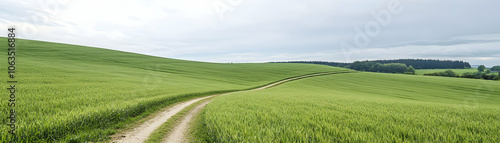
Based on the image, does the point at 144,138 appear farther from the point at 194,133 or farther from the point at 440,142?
the point at 440,142

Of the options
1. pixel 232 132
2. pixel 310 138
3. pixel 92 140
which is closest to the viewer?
pixel 310 138

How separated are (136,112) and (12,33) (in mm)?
7094

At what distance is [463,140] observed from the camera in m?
4.72

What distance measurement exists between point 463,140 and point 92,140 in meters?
11.2

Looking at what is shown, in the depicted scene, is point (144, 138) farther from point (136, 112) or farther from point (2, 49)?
point (2, 49)

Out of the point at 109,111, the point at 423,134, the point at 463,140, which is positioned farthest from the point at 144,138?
the point at 463,140

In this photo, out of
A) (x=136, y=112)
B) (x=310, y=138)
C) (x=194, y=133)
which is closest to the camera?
(x=310, y=138)

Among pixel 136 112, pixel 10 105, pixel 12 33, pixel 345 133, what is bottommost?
pixel 136 112

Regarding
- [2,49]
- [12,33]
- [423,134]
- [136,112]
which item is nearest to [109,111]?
[136,112]

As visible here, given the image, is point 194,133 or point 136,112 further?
point 136,112

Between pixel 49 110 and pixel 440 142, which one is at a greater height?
pixel 440 142

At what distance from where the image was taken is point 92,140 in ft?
21.1

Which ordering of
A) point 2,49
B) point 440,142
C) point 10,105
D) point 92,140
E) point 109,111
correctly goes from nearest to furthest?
point 440,142 → point 92,140 → point 10,105 → point 109,111 → point 2,49

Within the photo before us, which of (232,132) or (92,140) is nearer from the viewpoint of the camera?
(232,132)
